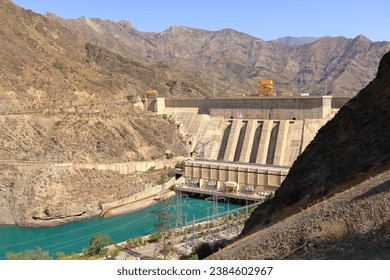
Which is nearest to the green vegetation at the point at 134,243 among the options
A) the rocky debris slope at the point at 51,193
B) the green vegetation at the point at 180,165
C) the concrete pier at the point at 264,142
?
the rocky debris slope at the point at 51,193

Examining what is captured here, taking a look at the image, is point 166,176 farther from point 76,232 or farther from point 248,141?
point 76,232

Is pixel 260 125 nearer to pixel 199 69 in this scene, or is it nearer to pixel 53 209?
pixel 53 209

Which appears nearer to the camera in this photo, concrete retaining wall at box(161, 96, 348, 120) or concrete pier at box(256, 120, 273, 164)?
concrete pier at box(256, 120, 273, 164)

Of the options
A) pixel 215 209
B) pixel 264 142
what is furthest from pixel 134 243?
pixel 264 142

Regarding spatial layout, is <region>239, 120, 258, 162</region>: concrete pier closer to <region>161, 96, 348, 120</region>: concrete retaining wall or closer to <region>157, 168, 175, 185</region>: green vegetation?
<region>161, 96, 348, 120</region>: concrete retaining wall

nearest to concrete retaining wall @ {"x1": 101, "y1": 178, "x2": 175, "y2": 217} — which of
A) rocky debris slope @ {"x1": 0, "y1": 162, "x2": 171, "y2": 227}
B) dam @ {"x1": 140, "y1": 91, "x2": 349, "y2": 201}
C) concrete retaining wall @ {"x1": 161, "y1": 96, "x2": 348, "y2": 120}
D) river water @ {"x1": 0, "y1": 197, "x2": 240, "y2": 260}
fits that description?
river water @ {"x1": 0, "y1": 197, "x2": 240, "y2": 260}
